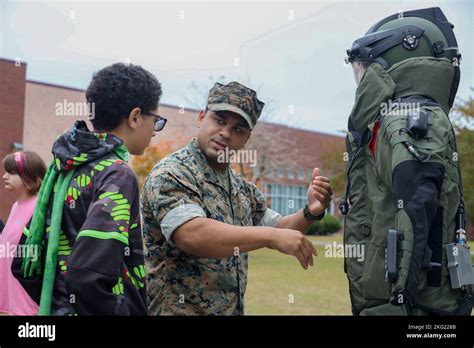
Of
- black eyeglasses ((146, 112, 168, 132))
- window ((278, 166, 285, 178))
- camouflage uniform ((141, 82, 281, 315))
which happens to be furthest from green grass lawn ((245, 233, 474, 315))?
window ((278, 166, 285, 178))

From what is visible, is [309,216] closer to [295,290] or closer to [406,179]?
[406,179]

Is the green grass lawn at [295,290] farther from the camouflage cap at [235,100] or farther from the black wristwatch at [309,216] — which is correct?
the camouflage cap at [235,100]

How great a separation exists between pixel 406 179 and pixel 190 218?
111cm

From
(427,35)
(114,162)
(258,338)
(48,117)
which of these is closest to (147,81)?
(114,162)

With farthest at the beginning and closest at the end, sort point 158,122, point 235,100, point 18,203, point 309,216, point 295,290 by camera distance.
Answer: point 295,290, point 18,203, point 309,216, point 235,100, point 158,122

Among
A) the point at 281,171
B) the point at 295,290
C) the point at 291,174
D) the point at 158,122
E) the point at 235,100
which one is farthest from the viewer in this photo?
the point at 291,174

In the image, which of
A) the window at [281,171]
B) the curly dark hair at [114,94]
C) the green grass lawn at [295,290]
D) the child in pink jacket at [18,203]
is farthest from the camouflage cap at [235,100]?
the window at [281,171]

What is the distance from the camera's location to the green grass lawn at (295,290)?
34.3ft

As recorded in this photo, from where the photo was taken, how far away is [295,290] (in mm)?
13414

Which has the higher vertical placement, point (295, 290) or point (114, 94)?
point (114, 94)

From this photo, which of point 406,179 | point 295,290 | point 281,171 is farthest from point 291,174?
point 406,179

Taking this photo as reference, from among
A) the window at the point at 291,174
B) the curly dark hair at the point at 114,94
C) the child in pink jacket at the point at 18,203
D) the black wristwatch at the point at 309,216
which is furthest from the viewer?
the window at the point at 291,174

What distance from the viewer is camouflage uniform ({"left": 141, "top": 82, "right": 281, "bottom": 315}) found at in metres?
2.71

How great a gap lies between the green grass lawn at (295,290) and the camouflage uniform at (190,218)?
4.23 m
